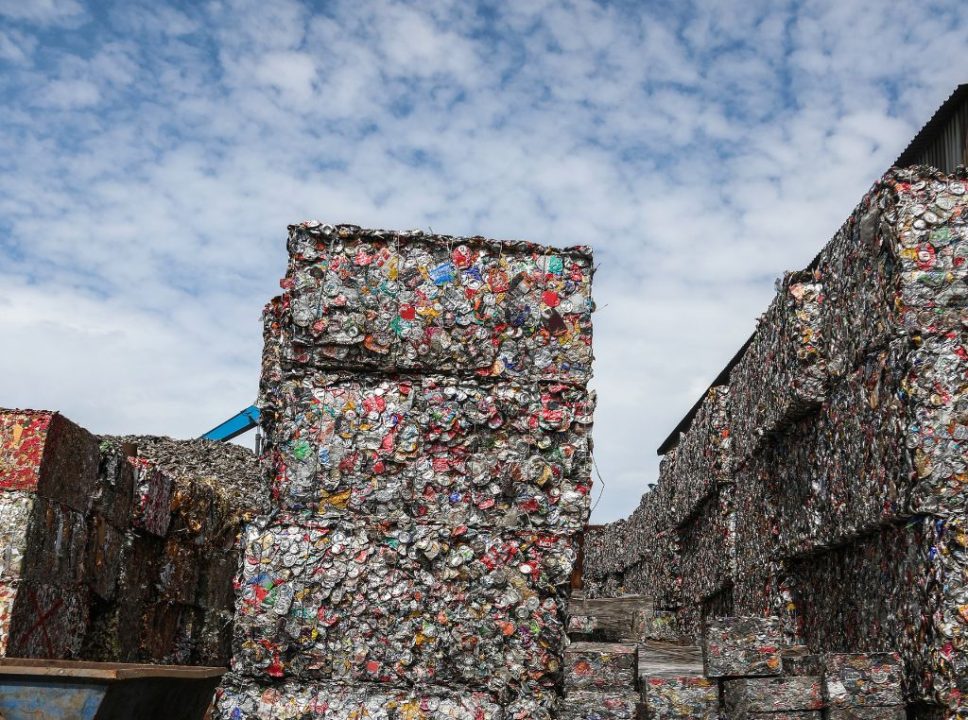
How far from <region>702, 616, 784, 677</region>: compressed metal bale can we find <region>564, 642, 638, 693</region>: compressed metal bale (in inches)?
17.8

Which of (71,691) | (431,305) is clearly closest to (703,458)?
(431,305)

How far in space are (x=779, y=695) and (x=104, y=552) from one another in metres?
4.47

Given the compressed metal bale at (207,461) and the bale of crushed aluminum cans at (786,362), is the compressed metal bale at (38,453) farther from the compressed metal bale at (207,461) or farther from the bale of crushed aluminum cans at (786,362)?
the compressed metal bale at (207,461)

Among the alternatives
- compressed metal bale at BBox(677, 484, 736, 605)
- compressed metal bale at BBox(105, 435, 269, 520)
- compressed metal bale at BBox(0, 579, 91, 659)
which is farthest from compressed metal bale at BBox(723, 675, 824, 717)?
compressed metal bale at BBox(105, 435, 269, 520)

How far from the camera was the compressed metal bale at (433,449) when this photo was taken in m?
4.44

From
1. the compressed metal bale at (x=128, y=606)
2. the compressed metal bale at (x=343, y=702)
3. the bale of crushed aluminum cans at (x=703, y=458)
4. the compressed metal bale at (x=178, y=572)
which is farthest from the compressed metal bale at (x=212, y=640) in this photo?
the bale of crushed aluminum cans at (x=703, y=458)

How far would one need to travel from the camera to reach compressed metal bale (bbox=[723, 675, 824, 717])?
4469 millimetres

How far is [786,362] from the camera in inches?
233

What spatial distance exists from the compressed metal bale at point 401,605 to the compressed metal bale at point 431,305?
839 millimetres

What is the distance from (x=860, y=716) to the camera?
4.36m

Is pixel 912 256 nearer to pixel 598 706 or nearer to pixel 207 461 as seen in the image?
pixel 598 706

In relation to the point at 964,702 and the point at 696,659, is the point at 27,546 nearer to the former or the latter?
the point at 696,659

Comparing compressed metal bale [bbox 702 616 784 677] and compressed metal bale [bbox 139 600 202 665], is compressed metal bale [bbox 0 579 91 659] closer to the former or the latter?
compressed metal bale [bbox 139 600 202 665]

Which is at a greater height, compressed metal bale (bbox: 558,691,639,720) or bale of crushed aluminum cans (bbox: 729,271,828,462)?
bale of crushed aluminum cans (bbox: 729,271,828,462)
